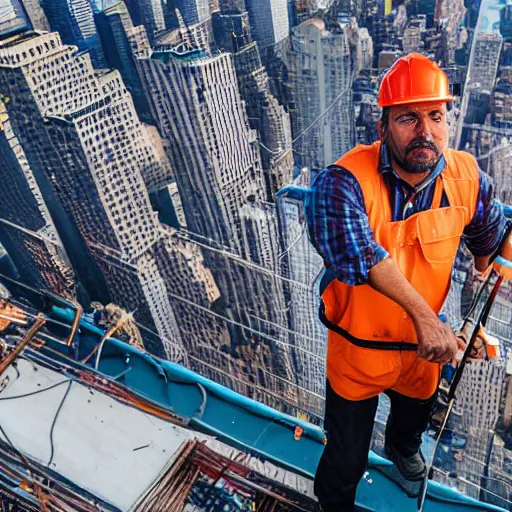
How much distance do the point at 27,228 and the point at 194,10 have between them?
1.43 metres

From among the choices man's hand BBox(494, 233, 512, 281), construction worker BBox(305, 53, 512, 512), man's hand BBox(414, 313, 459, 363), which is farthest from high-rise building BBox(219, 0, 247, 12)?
man's hand BBox(414, 313, 459, 363)

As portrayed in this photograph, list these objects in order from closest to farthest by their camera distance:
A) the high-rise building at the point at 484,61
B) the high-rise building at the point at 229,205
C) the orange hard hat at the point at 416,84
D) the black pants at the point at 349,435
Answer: the orange hard hat at the point at 416,84
the black pants at the point at 349,435
the high-rise building at the point at 484,61
the high-rise building at the point at 229,205

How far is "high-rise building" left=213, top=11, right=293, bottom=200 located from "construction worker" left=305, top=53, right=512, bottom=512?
0.79 m

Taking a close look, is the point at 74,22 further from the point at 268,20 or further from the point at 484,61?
the point at 484,61

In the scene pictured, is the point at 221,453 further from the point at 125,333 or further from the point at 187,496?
the point at 125,333

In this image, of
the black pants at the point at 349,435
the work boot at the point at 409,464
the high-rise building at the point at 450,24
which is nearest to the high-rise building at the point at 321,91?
the high-rise building at the point at 450,24

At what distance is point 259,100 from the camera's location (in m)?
2.16

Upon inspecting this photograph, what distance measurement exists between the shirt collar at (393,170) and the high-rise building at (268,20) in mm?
915

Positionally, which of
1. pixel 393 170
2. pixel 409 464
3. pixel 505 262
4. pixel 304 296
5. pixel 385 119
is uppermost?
pixel 385 119

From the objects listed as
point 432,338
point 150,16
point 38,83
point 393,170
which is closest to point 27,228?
point 38,83

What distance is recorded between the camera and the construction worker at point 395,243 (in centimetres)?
128

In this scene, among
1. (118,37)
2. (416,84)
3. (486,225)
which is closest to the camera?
(416,84)

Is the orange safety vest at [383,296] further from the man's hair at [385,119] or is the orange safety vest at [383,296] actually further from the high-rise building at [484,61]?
the high-rise building at [484,61]

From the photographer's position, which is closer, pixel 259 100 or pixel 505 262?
pixel 505 262
